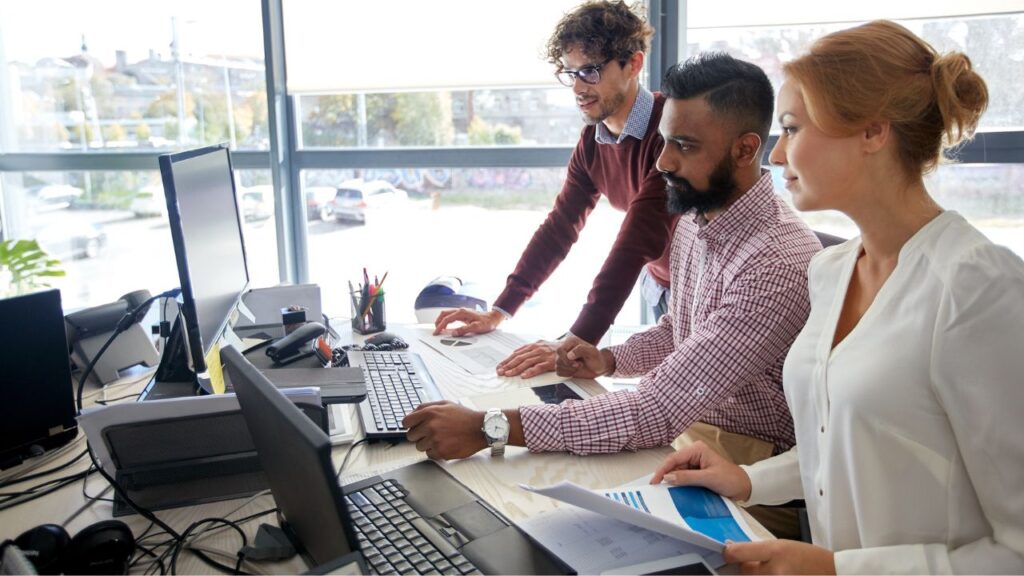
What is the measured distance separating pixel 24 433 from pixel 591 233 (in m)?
2.52

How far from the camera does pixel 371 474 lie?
4.21 ft

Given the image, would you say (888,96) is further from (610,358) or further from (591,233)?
(591,233)

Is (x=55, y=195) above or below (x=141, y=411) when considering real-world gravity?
above

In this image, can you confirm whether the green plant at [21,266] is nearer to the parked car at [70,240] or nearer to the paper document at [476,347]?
the parked car at [70,240]

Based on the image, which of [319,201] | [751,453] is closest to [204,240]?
[751,453]

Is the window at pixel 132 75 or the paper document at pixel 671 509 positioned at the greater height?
the window at pixel 132 75

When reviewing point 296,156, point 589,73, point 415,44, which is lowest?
point 296,156

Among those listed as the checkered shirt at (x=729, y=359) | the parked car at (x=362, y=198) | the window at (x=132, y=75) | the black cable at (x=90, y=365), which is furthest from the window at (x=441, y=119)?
the black cable at (x=90, y=365)

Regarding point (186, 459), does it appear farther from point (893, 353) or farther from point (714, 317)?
point (893, 353)

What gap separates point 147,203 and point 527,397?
2873 millimetres

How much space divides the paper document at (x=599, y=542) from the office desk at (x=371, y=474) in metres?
0.06

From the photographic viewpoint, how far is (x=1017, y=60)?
119 inches

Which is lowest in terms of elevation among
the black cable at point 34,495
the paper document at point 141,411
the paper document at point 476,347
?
the black cable at point 34,495

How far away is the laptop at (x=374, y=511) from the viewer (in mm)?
783
